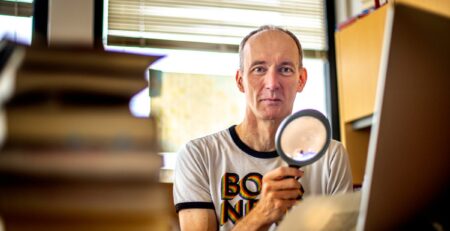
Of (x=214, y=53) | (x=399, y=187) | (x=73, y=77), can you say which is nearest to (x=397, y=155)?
(x=399, y=187)

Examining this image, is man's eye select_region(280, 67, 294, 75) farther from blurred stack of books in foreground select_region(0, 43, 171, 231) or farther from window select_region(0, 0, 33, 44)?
window select_region(0, 0, 33, 44)

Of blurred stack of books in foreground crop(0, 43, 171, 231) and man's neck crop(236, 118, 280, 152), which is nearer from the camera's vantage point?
Answer: blurred stack of books in foreground crop(0, 43, 171, 231)

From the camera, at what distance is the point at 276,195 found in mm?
946

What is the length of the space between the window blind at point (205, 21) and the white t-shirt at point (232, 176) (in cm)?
154

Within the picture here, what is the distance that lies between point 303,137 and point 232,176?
2.05 feet

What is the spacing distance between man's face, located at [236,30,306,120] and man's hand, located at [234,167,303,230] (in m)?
0.49

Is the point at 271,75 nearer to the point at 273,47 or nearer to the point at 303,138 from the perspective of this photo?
the point at 273,47

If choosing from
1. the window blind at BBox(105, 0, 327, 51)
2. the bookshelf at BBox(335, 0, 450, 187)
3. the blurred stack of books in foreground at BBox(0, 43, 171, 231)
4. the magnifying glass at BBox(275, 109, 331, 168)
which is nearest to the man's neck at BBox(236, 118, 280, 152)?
the magnifying glass at BBox(275, 109, 331, 168)

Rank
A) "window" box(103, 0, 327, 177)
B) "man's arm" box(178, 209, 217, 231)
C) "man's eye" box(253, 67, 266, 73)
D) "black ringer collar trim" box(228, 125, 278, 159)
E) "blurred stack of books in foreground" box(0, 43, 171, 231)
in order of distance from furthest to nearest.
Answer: "window" box(103, 0, 327, 177), "man's eye" box(253, 67, 266, 73), "black ringer collar trim" box(228, 125, 278, 159), "man's arm" box(178, 209, 217, 231), "blurred stack of books in foreground" box(0, 43, 171, 231)

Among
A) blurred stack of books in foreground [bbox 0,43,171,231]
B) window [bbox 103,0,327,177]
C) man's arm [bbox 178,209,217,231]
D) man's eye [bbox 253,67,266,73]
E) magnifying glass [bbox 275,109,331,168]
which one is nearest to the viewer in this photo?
blurred stack of books in foreground [bbox 0,43,171,231]

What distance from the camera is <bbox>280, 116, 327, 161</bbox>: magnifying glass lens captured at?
811 millimetres

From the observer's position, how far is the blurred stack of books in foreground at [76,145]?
1.10 ft

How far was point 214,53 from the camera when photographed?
3029mm

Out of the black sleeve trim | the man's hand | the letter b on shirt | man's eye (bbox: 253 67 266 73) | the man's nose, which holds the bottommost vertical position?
the black sleeve trim
